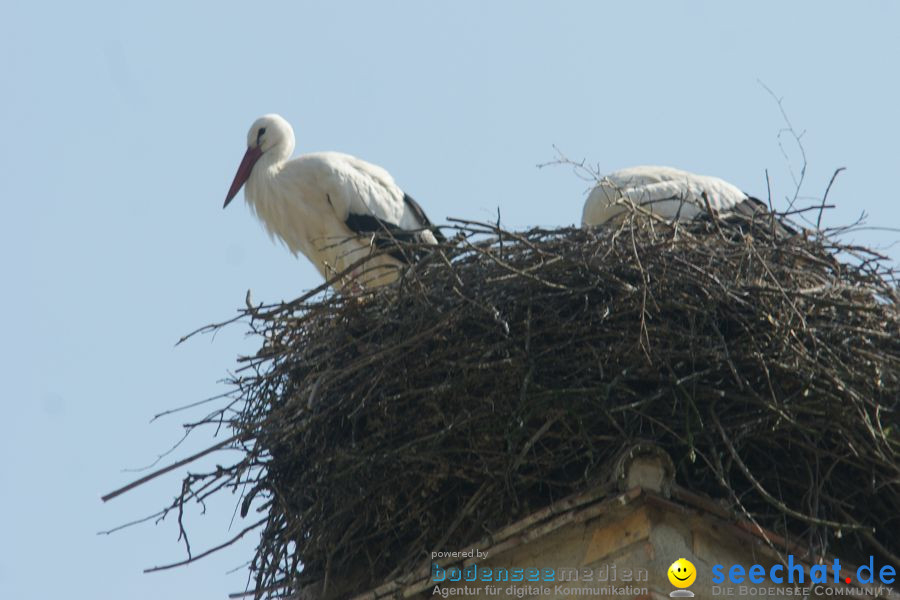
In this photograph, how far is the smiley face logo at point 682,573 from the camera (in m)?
4.16

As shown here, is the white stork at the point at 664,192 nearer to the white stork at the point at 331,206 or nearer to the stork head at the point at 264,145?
the white stork at the point at 331,206

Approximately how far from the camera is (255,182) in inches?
311

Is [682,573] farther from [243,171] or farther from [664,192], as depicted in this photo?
[243,171]

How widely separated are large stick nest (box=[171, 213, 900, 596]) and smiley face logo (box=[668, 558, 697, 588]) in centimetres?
23

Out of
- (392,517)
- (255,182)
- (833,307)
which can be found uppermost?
(255,182)

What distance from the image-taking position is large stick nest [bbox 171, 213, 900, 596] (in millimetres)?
4488

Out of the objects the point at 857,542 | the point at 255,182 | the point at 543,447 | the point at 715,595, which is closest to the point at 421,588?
the point at 543,447

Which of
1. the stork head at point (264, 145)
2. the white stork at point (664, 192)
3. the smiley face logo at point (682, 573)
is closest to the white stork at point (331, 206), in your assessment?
the stork head at point (264, 145)

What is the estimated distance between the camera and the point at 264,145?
810 cm

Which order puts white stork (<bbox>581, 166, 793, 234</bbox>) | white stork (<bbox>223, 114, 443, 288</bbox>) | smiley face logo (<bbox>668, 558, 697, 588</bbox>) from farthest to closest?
white stork (<bbox>223, 114, 443, 288</bbox>), white stork (<bbox>581, 166, 793, 234</bbox>), smiley face logo (<bbox>668, 558, 697, 588</bbox>)

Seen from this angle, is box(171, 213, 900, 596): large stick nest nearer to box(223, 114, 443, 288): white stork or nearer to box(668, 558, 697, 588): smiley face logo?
box(668, 558, 697, 588): smiley face logo

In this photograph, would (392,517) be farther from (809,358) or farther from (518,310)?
(809,358)

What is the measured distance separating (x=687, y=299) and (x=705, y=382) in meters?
0.28

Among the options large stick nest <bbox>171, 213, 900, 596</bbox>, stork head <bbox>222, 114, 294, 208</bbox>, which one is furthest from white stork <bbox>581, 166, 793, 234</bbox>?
stork head <bbox>222, 114, 294, 208</bbox>
